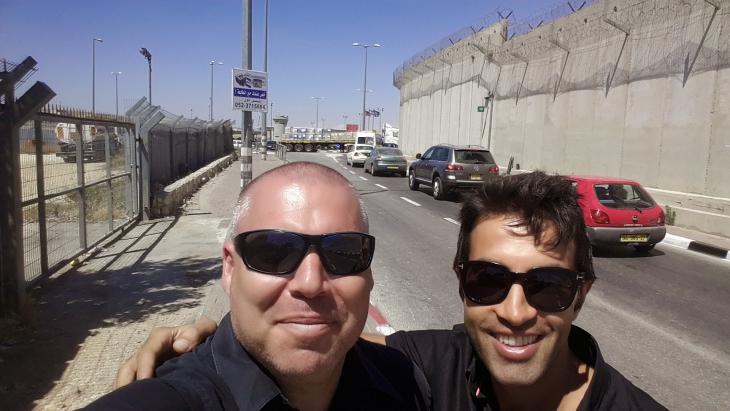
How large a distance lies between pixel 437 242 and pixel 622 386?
851 cm

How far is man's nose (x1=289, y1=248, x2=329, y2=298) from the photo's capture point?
3.97 ft

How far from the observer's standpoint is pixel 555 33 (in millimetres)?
20859

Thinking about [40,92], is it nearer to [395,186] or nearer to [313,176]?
[313,176]

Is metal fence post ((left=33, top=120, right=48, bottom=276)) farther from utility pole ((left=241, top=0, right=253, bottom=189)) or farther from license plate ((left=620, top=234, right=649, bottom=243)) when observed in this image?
license plate ((left=620, top=234, right=649, bottom=243))

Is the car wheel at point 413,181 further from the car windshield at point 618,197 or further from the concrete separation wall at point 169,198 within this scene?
the car windshield at point 618,197

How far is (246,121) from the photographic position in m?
12.3

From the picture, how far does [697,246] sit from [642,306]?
15.9 ft

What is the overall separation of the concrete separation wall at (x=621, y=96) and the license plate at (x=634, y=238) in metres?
3.33

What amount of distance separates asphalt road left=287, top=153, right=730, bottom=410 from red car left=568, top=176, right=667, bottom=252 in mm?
360

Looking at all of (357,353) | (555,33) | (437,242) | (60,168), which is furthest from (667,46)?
(357,353)

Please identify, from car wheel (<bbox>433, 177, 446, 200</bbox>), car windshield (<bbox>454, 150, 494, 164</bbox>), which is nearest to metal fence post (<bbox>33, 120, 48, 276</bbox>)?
car wheel (<bbox>433, 177, 446, 200</bbox>)

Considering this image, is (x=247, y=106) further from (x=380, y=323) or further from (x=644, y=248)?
(x=644, y=248)

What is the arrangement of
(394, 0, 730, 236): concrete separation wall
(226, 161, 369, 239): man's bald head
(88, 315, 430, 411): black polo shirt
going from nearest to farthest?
(88, 315, 430, 411): black polo shirt, (226, 161, 369, 239): man's bald head, (394, 0, 730, 236): concrete separation wall

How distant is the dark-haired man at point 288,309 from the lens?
46.2 inches
